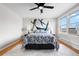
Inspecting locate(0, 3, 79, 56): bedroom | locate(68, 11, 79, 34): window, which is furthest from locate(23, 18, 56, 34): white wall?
locate(68, 11, 79, 34): window

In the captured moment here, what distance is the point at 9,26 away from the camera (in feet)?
7.84

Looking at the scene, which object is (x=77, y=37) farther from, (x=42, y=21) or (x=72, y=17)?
(x=42, y=21)

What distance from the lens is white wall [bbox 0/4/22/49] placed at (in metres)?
2.25

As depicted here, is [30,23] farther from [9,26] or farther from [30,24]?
[9,26]

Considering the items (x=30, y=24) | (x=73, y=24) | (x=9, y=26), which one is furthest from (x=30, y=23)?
(x=73, y=24)

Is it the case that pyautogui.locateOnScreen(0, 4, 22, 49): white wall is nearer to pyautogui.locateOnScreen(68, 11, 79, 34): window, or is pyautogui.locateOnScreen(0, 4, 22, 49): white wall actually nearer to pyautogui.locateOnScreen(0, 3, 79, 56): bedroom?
pyautogui.locateOnScreen(0, 3, 79, 56): bedroom

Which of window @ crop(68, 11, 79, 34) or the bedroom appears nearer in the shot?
the bedroom

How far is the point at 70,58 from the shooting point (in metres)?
0.86

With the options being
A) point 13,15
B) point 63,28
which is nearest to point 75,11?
point 63,28

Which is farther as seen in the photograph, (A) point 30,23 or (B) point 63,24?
(A) point 30,23

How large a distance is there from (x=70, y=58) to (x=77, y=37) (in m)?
1.90

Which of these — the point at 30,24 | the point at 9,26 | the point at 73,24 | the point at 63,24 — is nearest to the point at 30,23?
the point at 30,24

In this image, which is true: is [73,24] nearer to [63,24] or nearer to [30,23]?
[63,24]

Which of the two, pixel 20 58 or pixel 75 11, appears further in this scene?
pixel 75 11
